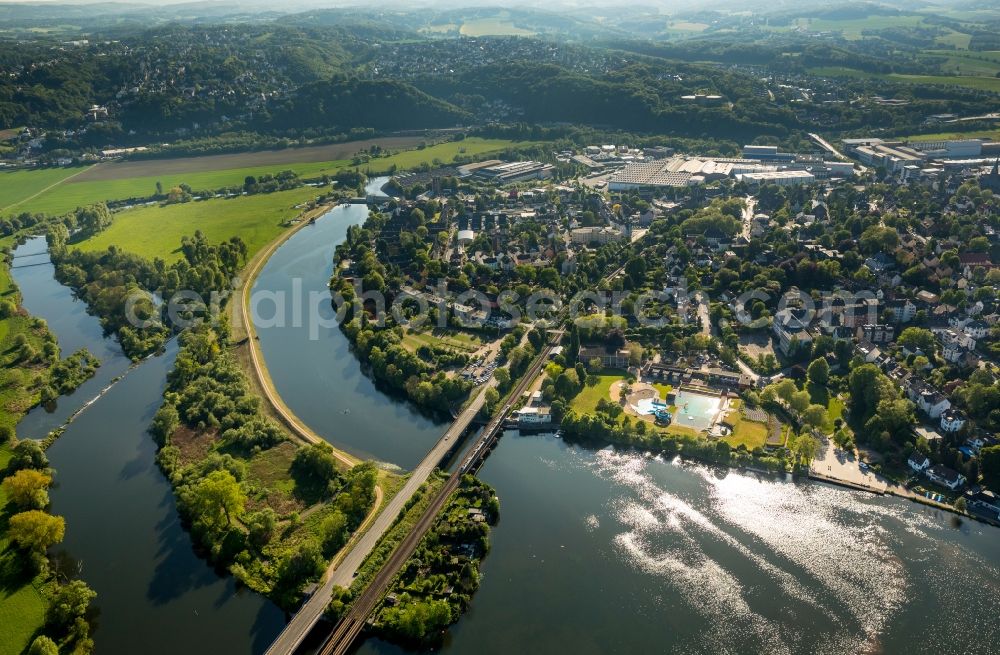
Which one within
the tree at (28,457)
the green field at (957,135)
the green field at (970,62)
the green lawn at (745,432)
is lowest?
the tree at (28,457)

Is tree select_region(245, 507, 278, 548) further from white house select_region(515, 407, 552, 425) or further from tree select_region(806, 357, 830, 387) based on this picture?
tree select_region(806, 357, 830, 387)

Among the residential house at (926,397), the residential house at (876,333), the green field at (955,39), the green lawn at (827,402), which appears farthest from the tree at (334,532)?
the green field at (955,39)

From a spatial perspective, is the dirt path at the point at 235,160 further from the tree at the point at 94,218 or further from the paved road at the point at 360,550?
the paved road at the point at 360,550

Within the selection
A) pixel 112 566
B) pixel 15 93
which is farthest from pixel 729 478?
pixel 15 93

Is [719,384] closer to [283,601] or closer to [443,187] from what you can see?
[283,601]

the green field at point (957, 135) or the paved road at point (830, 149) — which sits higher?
the green field at point (957, 135)

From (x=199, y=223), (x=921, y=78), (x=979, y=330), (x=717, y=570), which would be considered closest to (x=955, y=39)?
(x=921, y=78)

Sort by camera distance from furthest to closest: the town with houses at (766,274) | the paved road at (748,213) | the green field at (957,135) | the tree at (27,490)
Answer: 1. the green field at (957,135)
2. the paved road at (748,213)
3. the town with houses at (766,274)
4. the tree at (27,490)

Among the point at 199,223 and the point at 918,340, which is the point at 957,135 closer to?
the point at 918,340
